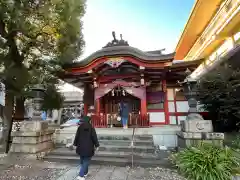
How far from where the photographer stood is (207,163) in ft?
14.2

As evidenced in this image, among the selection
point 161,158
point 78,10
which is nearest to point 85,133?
point 161,158

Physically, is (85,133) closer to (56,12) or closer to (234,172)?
(234,172)

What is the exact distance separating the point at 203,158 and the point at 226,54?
6.54 m

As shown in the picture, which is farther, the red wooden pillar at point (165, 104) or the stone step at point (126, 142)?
the red wooden pillar at point (165, 104)

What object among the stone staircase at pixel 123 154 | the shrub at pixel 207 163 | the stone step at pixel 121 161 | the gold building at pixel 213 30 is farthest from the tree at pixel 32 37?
the shrub at pixel 207 163

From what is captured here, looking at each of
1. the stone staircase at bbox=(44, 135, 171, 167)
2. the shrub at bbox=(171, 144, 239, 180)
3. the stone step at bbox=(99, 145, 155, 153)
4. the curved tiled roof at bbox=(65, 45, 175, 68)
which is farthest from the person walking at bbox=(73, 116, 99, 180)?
the curved tiled roof at bbox=(65, 45, 175, 68)

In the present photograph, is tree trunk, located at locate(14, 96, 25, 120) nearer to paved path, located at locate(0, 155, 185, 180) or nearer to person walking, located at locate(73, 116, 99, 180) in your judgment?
paved path, located at locate(0, 155, 185, 180)

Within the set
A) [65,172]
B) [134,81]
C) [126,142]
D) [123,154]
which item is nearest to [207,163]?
[123,154]

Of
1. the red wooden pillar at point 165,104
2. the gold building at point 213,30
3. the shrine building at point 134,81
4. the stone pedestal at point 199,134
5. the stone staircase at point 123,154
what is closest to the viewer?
the stone pedestal at point 199,134

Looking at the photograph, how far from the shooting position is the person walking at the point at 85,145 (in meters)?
4.23

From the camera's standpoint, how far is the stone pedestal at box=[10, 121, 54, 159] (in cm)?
608

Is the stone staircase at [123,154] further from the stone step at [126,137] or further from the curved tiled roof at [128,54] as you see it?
the curved tiled roof at [128,54]

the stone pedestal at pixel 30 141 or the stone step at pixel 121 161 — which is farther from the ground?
the stone pedestal at pixel 30 141

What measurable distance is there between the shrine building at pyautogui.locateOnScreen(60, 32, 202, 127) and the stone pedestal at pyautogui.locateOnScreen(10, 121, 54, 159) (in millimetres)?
3669
